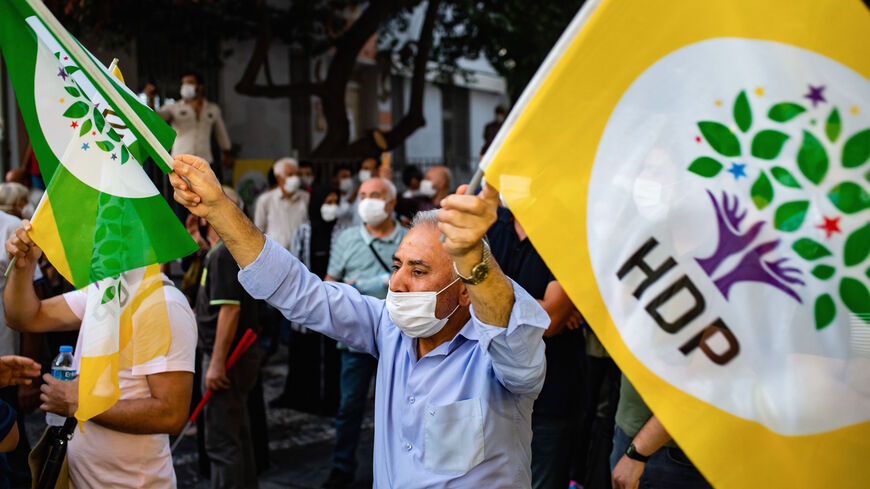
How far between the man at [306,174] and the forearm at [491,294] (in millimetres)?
9095

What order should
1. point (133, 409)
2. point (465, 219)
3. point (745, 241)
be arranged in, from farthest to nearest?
point (133, 409)
point (465, 219)
point (745, 241)

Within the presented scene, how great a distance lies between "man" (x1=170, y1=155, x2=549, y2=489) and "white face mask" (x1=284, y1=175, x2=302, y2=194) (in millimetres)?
7337

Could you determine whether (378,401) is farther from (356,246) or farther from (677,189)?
(356,246)

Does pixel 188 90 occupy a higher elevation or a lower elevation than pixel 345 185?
higher

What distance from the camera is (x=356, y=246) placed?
660cm

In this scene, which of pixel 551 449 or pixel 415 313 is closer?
pixel 415 313

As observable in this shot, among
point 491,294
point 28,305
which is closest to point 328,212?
point 28,305

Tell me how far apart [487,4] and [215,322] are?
443 inches

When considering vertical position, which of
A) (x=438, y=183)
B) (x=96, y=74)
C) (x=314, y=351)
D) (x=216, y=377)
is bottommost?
(x=314, y=351)

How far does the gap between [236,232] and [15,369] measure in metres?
1.30

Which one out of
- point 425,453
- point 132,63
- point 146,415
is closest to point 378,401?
point 425,453

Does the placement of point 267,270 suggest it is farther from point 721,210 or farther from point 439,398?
point 721,210

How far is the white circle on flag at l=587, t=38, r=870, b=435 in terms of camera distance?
6.68 feet

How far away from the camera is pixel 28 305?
11.9 ft
